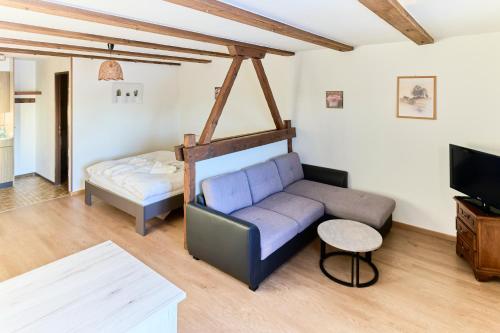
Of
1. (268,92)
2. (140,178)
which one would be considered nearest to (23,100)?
(140,178)

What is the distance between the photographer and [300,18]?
242 centimetres

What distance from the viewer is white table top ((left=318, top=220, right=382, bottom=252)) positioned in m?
2.63

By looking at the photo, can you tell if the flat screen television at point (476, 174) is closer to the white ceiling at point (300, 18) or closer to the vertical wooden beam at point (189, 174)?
the white ceiling at point (300, 18)

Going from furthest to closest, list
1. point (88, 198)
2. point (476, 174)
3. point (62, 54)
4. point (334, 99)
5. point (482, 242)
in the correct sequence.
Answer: point (88, 198), point (62, 54), point (334, 99), point (476, 174), point (482, 242)

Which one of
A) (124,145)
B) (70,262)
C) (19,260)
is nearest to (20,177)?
(124,145)

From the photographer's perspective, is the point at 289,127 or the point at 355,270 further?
the point at 289,127

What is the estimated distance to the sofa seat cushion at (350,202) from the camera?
11.0 ft

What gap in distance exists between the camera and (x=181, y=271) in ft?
9.68

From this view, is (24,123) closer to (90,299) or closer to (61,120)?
(61,120)

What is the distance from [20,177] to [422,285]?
22.5 feet

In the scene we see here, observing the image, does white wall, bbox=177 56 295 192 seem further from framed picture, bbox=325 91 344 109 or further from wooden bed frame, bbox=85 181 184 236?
wooden bed frame, bbox=85 181 184 236

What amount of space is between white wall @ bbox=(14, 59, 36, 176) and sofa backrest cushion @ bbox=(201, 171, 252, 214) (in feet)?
15.4

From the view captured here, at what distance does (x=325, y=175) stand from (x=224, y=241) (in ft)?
7.18

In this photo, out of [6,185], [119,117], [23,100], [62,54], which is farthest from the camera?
[23,100]
